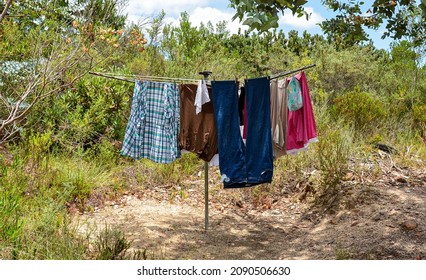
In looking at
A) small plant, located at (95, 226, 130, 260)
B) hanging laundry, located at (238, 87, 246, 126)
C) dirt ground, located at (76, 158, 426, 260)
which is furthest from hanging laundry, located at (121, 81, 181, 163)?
small plant, located at (95, 226, 130, 260)

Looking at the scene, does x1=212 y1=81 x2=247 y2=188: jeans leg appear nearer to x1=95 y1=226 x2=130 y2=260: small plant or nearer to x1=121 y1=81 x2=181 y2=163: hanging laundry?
x1=121 y1=81 x2=181 y2=163: hanging laundry

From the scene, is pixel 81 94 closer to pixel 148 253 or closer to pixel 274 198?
pixel 274 198

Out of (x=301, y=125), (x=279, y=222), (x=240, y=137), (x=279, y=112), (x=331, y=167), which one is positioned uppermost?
(x=279, y=112)

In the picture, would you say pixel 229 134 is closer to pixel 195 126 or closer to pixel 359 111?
pixel 195 126

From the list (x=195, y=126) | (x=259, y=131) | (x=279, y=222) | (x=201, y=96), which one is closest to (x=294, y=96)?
(x=259, y=131)

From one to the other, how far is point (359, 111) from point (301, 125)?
4.04 meters

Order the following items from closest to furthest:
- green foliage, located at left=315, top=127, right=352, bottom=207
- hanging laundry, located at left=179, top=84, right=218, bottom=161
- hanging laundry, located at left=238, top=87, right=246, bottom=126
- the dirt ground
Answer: the dirt ground
hanging laundry, located at left=238, top=87, right=246, bottom=126
hanging laundry, located at left=179, top=84, right=218, bottom=161
green foliage, located at left=315, top=127, right=352, bottom=207

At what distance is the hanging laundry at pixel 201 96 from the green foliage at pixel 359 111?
4167 mm

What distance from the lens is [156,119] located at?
464cm

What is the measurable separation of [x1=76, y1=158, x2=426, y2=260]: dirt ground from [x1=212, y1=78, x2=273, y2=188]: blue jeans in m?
0.74

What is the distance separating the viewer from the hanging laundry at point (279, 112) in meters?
4.61

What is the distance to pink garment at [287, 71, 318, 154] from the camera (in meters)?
4.54

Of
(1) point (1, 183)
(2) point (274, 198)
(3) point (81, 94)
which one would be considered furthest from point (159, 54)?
(1) point (1, 183)

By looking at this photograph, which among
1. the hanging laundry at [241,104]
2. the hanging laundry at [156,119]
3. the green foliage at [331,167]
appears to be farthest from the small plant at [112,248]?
the green foliage at [331,167]
